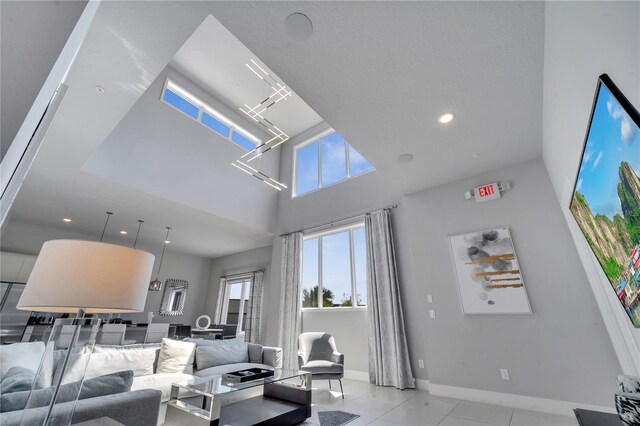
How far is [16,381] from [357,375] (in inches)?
172

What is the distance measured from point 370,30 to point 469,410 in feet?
12.7

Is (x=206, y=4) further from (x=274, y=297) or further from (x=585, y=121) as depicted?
(x=274, y=297)

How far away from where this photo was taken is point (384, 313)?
445 cm

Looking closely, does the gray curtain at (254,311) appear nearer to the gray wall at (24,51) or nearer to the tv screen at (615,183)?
the tv screen at (615,183)

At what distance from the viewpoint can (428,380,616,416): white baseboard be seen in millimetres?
2734

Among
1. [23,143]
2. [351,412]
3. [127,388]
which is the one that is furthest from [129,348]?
[23,143]

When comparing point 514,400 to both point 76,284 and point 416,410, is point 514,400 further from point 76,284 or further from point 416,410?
point 76,284

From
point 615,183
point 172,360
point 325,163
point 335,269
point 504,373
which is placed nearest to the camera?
point 615,183

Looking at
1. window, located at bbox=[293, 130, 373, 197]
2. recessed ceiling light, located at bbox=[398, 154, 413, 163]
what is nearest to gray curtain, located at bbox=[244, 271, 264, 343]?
window, located at bbox=[293, 130, 373, 197]

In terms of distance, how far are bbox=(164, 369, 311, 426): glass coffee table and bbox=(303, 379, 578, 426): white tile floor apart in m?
0.26

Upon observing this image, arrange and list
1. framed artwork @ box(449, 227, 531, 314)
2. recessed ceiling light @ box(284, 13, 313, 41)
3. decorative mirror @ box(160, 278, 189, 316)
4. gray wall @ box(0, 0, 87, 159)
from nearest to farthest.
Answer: gray wall @ box(0, 0, 87, 159)
recessed ceiling light @ box(284, 13, 313, 41)
framed artwork @ box(449, 227, 531, 314)
decorative mirror @ box(160, 278, 189, 316)

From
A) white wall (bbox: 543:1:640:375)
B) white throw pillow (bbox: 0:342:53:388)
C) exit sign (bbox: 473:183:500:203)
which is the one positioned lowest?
white throw pillow (bbox: 0:342:53:388)

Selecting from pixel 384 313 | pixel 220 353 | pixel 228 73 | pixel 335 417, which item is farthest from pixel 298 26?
pixel 228 73

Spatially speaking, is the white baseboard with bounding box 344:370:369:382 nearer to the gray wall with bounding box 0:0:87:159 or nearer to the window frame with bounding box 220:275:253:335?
the window frame with bounding box 220:275:253:335
